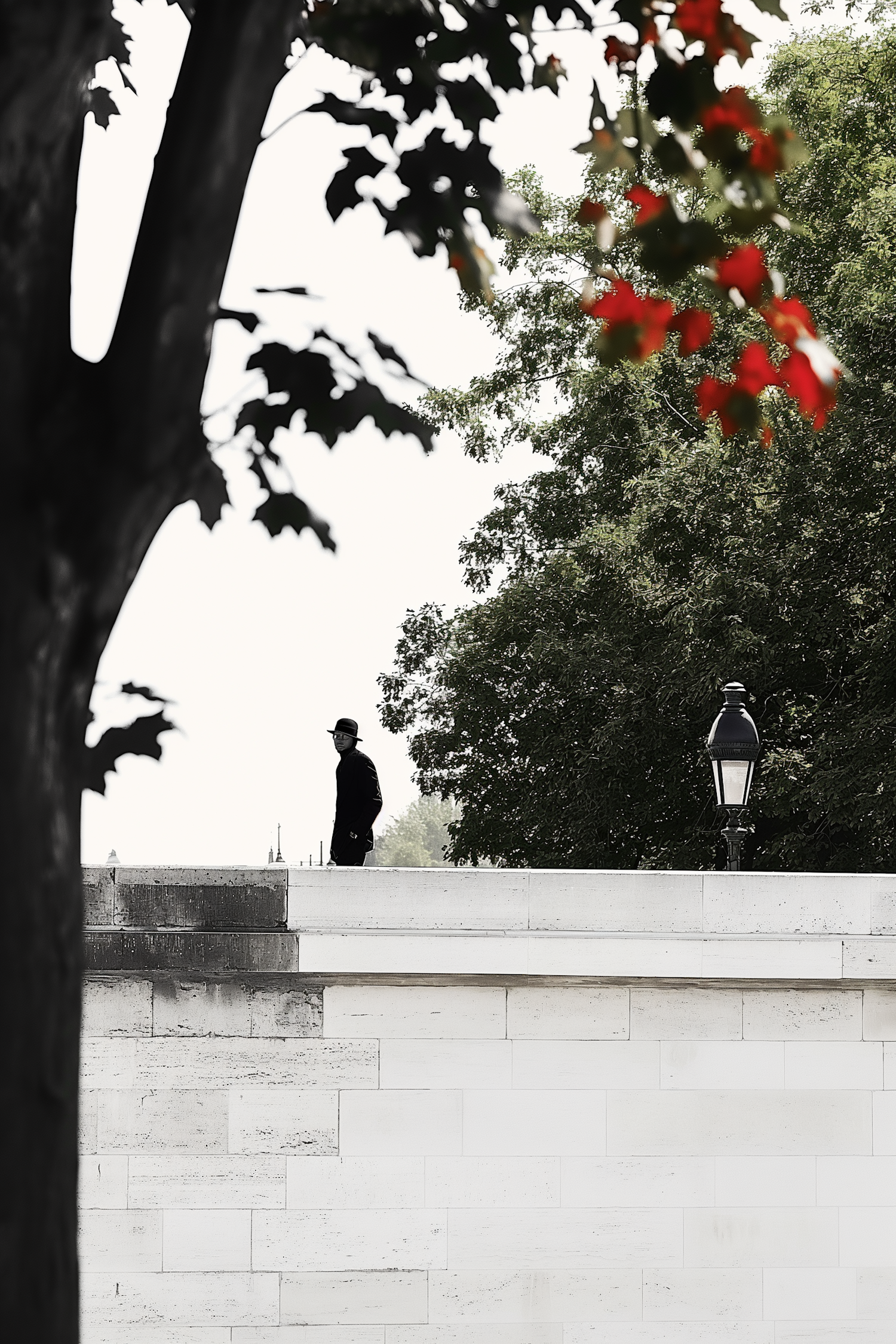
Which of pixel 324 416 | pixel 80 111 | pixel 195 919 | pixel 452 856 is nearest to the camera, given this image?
pixel 80 111

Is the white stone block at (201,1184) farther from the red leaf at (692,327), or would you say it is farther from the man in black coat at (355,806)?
the red leaf at (692,327)

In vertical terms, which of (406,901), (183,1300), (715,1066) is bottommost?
(183,1300)

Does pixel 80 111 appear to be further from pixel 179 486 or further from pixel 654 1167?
pixel 654 1167

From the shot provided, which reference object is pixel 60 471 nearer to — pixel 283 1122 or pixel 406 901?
pixel 406 901

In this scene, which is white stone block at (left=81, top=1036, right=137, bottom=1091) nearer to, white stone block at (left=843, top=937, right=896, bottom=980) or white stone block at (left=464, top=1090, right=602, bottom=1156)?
white stone block at (left=464, top=1090, right=602, bottom=1156)

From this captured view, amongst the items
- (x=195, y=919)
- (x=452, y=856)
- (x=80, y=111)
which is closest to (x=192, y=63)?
(x=80, y=111)

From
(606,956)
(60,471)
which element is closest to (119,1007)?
(606,956)

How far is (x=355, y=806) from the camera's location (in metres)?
9.48

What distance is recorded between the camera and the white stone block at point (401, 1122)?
8266mm

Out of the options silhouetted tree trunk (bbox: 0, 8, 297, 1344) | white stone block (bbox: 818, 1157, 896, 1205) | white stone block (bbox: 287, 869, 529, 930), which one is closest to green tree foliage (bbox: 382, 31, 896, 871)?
white stone block (bbox: 818, 1157, 896, 1205)

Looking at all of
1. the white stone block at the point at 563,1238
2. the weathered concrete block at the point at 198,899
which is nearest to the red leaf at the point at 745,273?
the weathered concrete block at the point at 198,899

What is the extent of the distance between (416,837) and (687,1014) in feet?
456

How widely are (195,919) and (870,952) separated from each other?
11.1 ft

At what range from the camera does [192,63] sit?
2.56m
